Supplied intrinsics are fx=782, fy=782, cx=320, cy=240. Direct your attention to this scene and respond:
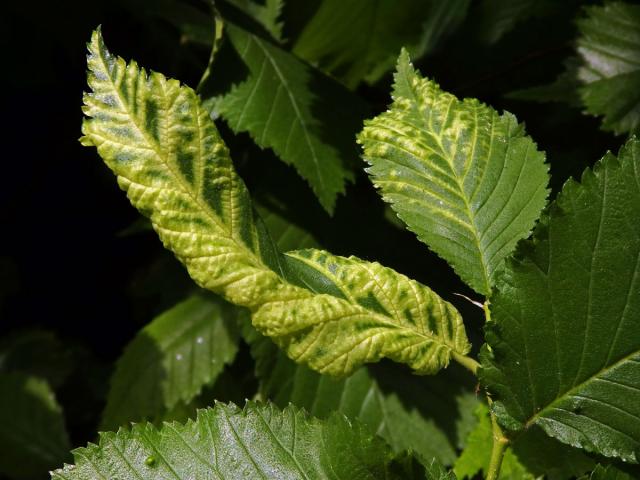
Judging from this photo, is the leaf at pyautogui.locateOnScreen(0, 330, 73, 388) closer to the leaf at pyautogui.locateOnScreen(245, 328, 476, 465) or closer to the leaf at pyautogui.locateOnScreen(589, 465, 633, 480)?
the leaf at pyautogui.locateOnScreen(245, 328, 476, 465)

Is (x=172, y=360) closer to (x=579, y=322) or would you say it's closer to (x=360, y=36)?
(x=360, y=36)

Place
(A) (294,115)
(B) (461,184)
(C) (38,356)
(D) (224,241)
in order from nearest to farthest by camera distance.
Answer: (D) (224,241) → (B) (461,184) → (A) (294,115) → (C) (38,356)

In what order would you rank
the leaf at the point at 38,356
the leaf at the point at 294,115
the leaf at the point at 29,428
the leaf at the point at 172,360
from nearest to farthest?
the leaf at the point at 294,115, the leaf at the point at 172,360, the leaf at the point at 29,428, the leaf at the point at 38,356

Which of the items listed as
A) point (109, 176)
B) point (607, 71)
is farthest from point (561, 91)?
point (109, 176)

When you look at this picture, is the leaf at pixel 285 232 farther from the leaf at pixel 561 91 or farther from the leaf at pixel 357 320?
the leaf at pixel 357 320

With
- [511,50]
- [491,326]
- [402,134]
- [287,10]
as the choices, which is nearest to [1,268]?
[287,10]

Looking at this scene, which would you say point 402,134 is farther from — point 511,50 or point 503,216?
point 511,50

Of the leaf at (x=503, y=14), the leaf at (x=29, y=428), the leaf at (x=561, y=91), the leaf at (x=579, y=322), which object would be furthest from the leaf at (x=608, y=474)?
the leaf at (x=29, y=428)
